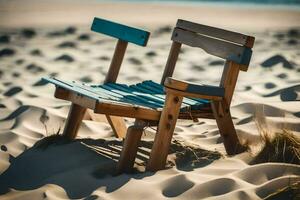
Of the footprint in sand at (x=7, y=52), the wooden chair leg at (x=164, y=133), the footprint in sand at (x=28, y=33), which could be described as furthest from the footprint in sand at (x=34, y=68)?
the wooden chair leg at (x=164, y=133)

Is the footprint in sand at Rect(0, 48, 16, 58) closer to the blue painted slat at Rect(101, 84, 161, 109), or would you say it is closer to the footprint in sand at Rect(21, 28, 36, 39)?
the footprint in sand at Rect(21, 28, 36, 39)

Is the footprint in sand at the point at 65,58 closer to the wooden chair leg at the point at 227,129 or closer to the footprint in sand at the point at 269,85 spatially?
the footprint in sand at the point at 269,85

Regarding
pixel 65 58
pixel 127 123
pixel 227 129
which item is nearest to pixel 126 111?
pixel 227 129

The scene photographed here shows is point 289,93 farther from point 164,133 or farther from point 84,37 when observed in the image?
point 84,37

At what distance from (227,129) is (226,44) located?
596 millimetres

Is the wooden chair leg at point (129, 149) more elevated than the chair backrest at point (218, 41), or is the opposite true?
the chair backrest at point (218, 41)

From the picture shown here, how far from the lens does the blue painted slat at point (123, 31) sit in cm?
448

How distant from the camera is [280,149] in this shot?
11.8ft

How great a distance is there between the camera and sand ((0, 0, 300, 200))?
333 centimetres

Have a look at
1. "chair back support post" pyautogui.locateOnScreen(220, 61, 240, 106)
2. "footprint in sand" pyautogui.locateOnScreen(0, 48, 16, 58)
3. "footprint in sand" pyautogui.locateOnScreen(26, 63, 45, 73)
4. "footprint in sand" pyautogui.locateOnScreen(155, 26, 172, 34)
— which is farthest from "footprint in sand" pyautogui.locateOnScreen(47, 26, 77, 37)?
"chair back support post" pyautogui.locateOnScreen(220, 61, 240, 106)

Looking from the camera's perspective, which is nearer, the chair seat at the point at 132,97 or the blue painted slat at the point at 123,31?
the chair seat at the point at 132,97

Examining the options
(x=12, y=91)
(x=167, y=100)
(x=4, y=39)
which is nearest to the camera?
(x=167, y=100)

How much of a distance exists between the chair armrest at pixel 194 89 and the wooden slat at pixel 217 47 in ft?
0.79

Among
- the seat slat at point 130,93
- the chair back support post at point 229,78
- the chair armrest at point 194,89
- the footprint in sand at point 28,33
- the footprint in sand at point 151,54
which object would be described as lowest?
the footprint in sand at point 28,33
